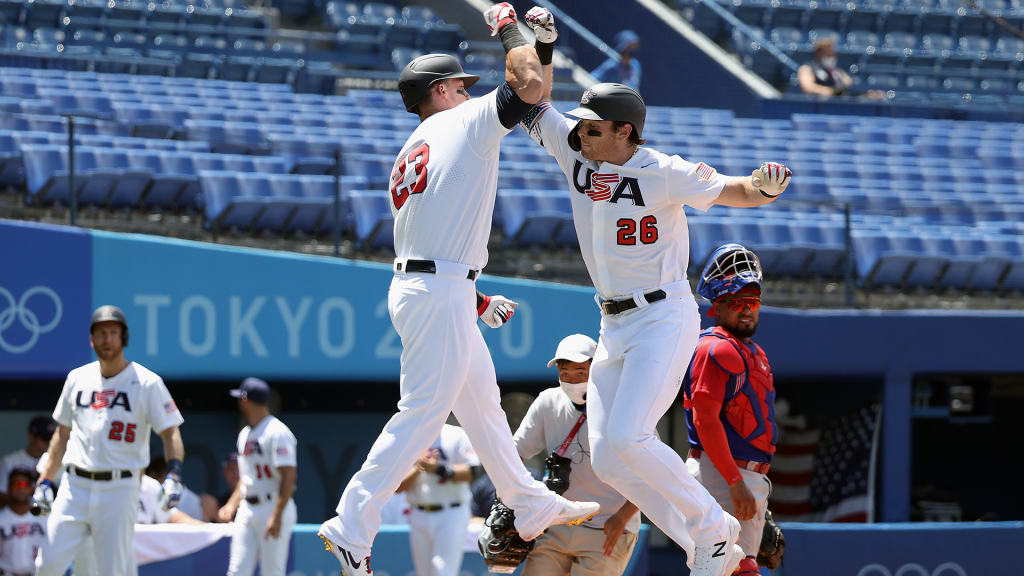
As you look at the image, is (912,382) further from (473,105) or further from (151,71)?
(151,71)

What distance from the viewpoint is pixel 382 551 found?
843 cm

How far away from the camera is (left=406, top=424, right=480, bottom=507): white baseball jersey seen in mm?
8375

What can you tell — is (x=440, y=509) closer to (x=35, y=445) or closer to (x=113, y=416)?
(x=113, y=416)

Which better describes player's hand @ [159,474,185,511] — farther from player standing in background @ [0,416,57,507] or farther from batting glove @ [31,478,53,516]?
player standing in background @ [0,416,57,507]

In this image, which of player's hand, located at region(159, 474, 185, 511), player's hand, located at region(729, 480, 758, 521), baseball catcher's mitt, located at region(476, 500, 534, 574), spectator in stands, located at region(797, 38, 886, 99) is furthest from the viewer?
spectator in stands, located at region(797, 38, 886, 99)

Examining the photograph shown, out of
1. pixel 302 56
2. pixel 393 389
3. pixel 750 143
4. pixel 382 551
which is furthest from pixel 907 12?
pixel 382 551

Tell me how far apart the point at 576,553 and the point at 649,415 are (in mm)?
1140

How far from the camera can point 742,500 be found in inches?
196

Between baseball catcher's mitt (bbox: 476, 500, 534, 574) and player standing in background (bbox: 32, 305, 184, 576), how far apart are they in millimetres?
2116

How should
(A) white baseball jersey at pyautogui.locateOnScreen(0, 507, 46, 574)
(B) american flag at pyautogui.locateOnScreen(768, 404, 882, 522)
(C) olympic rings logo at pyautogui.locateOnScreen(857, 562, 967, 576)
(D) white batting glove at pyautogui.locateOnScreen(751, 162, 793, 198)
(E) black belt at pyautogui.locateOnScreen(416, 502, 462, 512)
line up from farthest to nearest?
(B) american flag at pyautogui.locateOnScreen(768, 404, 882, 522) → (A) white baseball jersey at pyautogui.locateOnScreen(0, 507, 46, 574) → (C) olympic rings logo at pyautogui.locateOnScreen(857, 562, 967, 576) → (E) black belt at pyautogui.locateOnScreen(416, 502, 462, 512) → (D) white batting glove at pyautogui.locateOnScreen(751, 162, 793, 198)

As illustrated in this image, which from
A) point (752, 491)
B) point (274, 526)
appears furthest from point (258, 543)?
point (752, 491)

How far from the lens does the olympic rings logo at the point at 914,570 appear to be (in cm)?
859

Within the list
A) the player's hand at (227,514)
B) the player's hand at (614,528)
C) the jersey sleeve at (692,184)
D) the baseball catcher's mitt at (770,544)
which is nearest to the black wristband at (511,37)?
→ the jersey sleeve at (692,184)

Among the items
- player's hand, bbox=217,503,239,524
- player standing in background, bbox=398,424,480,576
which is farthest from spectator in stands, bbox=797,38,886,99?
player's hand, bbox=217,503,239,524
